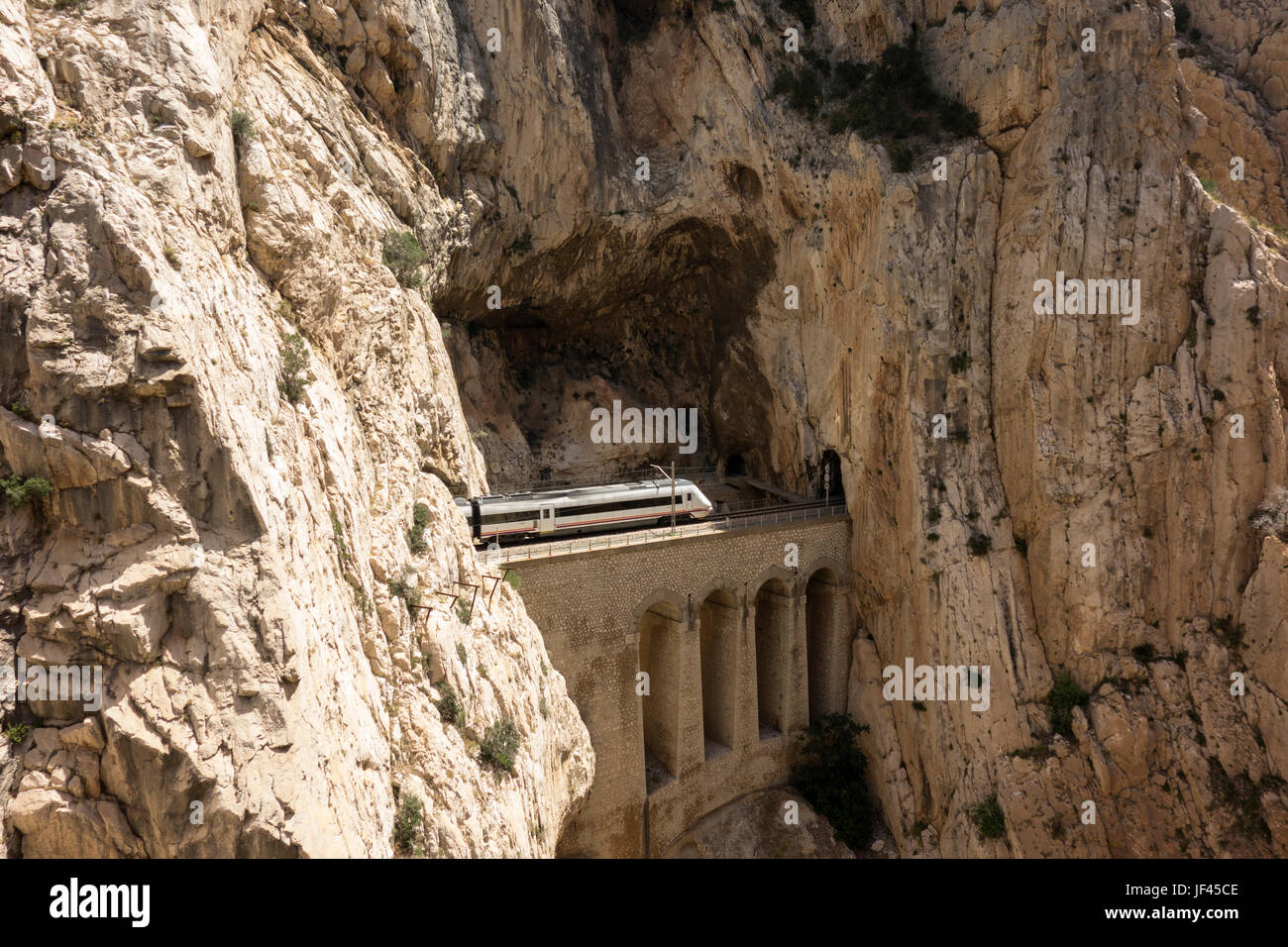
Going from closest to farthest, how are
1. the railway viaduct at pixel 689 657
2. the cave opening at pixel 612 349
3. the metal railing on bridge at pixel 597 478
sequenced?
the railway viaduct at pixel 689 657
the cave opening at pixel 612 349
the metal railing on bridge at pixel 597 478

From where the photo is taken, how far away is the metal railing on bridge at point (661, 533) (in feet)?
79.6

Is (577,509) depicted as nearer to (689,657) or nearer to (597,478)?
(689,657)

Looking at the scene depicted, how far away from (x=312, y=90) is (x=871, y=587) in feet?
80.7

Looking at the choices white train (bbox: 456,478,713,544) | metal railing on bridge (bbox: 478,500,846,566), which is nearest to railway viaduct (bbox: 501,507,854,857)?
metal railing on bridge (bbox: 478,500,846,566)

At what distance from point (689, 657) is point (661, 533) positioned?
4389 mm

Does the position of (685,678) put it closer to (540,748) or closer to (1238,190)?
(540,748)

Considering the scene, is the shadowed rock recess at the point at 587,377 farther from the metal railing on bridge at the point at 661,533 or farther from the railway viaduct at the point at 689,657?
the metal railing on bridge at the point at 661,533

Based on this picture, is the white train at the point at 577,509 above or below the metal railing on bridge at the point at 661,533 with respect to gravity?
above

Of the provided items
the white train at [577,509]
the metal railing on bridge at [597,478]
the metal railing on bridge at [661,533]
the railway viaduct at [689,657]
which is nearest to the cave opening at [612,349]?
the metal railing on bridge at [597,478]

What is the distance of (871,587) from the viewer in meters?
32.1

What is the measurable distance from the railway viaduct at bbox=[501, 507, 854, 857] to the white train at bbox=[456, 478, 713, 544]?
3.14ft

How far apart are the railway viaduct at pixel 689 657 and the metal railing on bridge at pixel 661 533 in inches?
6.4

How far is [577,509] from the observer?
26469 millimetres

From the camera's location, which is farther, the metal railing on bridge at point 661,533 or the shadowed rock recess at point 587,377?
the metal railing on bridge at point 661,533
